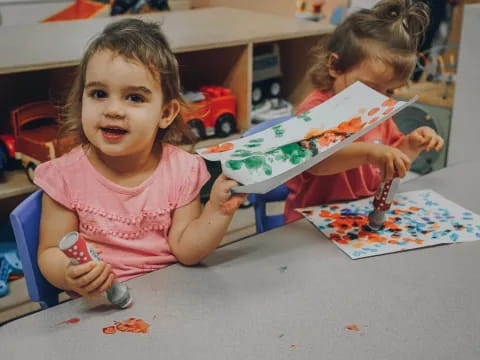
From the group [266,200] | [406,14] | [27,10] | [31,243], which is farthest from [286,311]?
[27,10]

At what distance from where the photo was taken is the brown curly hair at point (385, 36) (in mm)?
1141

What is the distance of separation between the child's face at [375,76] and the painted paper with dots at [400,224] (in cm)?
23

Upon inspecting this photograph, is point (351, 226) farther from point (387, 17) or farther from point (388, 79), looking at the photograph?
point (387, 17)

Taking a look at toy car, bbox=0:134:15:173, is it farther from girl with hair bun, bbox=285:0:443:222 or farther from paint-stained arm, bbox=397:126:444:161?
paint-stained arm, bbox=397:126:444:161

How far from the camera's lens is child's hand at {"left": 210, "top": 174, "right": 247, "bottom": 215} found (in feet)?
→ 2.75

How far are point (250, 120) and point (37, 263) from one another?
4.29ft

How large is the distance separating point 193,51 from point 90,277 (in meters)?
1.47

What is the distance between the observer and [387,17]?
45.9 inches

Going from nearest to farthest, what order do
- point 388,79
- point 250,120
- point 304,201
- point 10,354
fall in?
point 10,354
point 388,79
point 304,201
point 250,120

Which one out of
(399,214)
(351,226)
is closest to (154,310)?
(351,226)

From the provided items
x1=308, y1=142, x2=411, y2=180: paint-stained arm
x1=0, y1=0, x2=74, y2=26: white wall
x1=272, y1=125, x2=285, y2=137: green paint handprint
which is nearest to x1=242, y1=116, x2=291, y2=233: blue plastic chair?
x1=308, y1=142, x2=411, y2=180: paint-stained arm

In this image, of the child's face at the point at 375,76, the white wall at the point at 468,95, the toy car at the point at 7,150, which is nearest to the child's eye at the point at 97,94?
the child's face at the point at 375,76

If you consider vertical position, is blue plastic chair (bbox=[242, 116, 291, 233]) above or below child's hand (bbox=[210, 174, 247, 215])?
below

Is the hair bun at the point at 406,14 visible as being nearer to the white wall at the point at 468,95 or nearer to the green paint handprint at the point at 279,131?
the green paint handprint at the point at 279,131
